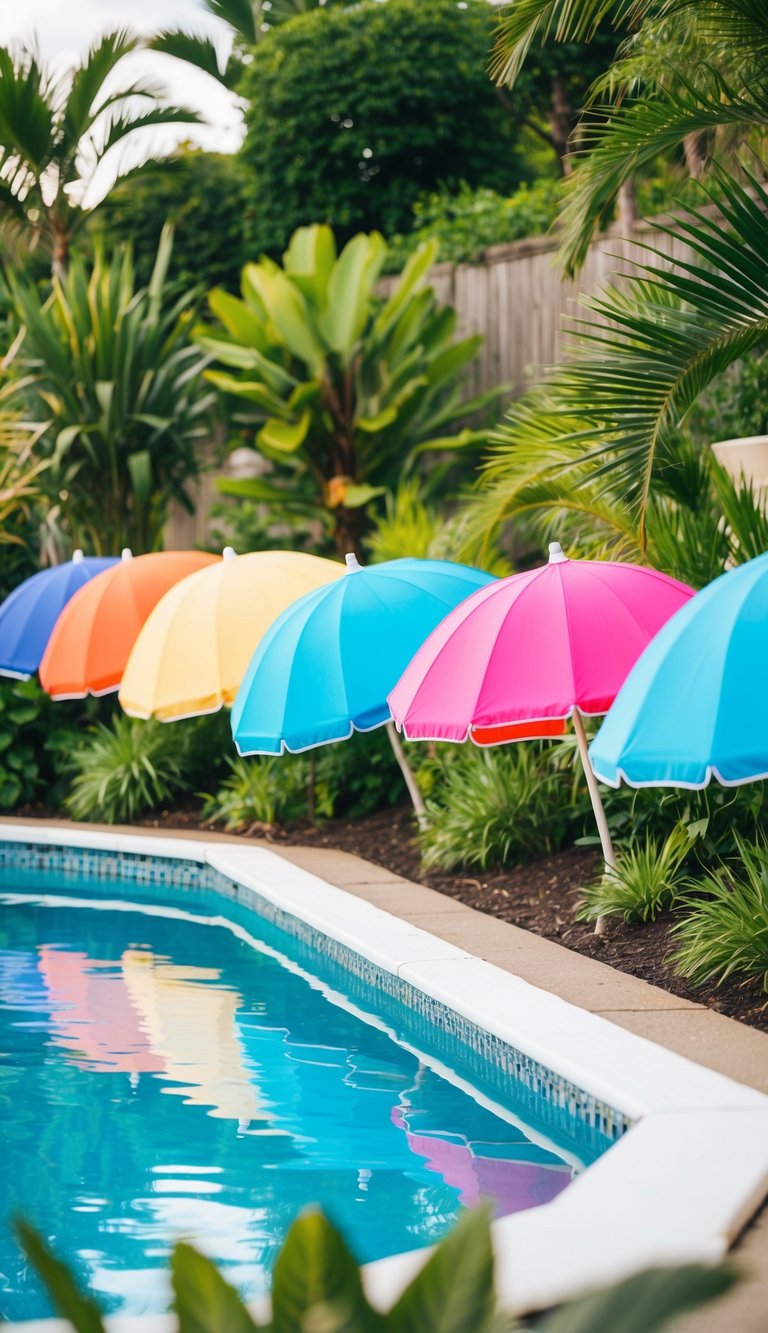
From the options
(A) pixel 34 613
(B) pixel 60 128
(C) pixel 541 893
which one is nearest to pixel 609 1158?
(C) pixel 541 893

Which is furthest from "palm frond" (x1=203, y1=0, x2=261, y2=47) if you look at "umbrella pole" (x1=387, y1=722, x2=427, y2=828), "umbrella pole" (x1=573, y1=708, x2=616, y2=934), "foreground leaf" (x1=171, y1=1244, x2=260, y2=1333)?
"foreground leaf" (x1=171, y1=1244, x2=260, y2=1333)

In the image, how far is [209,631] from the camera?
9367 mm

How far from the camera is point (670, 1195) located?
12.1ft

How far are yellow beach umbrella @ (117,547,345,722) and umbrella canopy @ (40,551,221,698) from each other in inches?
25.4

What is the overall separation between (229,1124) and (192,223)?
14711 mm

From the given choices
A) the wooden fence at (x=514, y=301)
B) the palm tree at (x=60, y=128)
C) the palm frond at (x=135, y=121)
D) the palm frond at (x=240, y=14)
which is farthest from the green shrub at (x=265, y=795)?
the palm frond at (x=240, y=14)

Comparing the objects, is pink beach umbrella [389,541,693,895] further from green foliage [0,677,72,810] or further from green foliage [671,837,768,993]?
green foliage [0,677,72,810]

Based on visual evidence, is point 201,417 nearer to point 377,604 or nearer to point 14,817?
point 14,817

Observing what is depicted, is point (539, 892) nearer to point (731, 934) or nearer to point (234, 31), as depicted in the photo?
point (731, 934)

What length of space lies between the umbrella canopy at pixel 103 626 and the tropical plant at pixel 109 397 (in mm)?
2179

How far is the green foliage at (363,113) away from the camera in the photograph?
53.6 ft

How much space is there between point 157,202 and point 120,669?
9.59 m

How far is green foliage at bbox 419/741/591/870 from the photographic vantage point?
825 cm

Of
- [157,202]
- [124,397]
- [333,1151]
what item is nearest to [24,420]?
[124,397]
